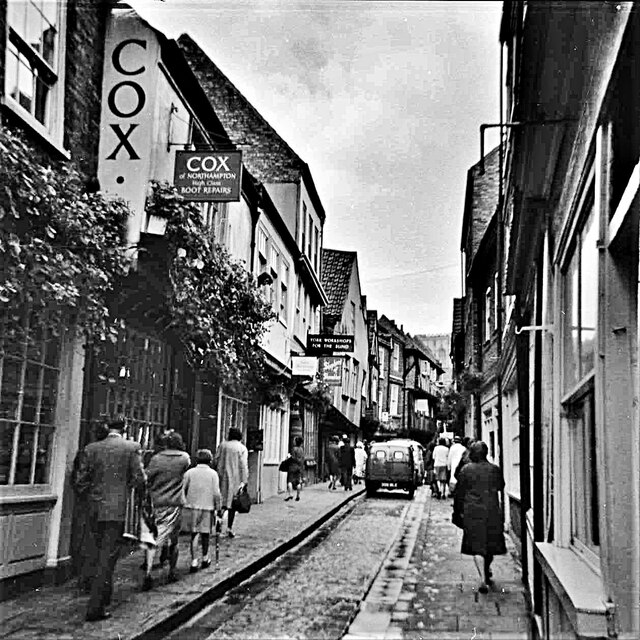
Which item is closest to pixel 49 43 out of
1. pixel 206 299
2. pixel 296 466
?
pixel 206 299

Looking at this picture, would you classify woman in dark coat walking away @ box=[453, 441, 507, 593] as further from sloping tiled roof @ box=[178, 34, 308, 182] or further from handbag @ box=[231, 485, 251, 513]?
sloping tiled roof @ box=[178, 34, 308, 182]

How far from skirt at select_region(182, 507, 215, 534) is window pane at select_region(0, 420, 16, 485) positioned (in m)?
2.42

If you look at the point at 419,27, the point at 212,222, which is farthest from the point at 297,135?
the point at 212,222

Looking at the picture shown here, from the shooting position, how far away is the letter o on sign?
32.2ft

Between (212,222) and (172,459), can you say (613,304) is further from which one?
(212,222)

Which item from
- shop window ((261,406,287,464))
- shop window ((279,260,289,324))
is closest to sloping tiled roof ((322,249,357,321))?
shop window ((279,260,289,324))

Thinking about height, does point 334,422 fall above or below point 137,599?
above

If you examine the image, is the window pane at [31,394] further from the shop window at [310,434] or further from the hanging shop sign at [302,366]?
the shop window at [310,434]

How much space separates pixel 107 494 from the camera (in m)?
7.47

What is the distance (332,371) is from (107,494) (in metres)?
19.5

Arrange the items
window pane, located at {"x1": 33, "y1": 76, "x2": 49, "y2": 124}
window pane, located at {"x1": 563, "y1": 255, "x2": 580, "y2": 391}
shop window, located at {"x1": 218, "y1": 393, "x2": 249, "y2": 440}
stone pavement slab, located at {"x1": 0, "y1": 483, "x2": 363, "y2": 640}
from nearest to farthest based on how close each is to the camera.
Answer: window pane, located at {"x1": 563, "y1": 255, "x2": 580, "y2": 391}, stone pavement slab, located at {"x1": 0, "y1": 483, "x2": 363, "y2": 640}, window pane, located at {"x1": 33, "y1": 76, "x2": 49, "y2": 124}, shop window, located at {"x1": 218, "y1": 393, "x2": 249, "y2": 440}

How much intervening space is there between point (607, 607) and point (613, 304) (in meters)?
1.17

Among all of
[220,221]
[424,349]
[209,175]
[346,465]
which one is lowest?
[346,465]

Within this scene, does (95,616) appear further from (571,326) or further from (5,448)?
(571,326)
